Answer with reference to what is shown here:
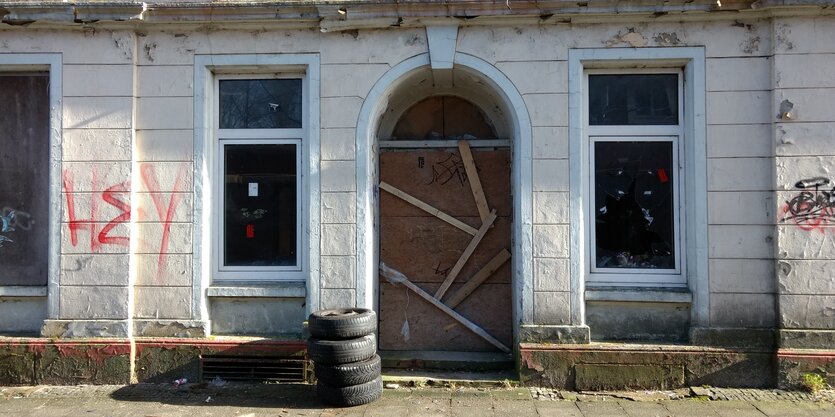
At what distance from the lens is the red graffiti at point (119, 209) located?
6.12 meters

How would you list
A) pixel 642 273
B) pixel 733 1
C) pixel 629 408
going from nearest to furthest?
pixel 629 408 < pixel 733 1 < pixel 642 273

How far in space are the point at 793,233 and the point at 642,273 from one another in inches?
54.7

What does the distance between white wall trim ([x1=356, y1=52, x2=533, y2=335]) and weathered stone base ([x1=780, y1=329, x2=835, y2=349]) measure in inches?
91.4

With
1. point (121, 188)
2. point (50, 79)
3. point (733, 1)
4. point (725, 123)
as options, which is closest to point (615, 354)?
point (725, 123)

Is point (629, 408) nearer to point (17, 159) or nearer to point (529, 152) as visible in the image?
point (529, 152)

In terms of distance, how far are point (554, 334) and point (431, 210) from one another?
73.1 inches

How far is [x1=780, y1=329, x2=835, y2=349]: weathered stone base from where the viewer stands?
5.70 meters

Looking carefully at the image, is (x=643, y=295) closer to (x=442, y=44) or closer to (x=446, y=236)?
(x=446, y=236)

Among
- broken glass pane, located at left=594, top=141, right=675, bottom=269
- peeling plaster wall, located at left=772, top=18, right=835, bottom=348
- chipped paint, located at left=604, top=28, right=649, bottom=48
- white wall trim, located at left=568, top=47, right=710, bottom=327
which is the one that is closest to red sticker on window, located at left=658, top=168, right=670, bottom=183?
broken glass pane, located at left=594, top=141, right=675, bottom=269

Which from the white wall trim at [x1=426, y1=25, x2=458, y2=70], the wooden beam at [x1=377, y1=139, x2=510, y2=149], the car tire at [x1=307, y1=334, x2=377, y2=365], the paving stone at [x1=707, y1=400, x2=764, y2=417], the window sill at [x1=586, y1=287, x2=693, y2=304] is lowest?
the paving stone at [x1=707, y1=400, x2=764, y2=417]

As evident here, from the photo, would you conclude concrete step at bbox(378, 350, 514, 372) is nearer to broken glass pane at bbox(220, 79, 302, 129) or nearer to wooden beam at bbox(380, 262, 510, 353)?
wooden beam at bbox(380, 262, 510, 353)

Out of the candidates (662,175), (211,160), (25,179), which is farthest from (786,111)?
(25,179)

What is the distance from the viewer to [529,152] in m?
6.00

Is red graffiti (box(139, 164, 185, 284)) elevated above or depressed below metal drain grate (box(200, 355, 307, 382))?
above
